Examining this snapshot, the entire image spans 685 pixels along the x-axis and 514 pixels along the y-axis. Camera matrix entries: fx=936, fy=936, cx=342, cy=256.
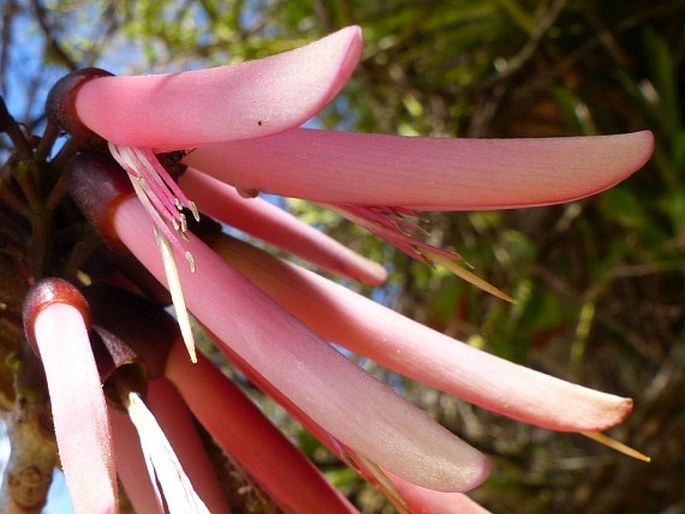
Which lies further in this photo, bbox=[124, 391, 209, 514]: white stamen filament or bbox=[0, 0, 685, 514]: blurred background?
bbox=[0, 0, 685, 514]: blurred background

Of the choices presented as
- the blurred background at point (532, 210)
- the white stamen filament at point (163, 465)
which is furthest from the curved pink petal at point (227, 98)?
the blurred background at point (532, 210)

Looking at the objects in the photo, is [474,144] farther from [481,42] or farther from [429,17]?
[481,42]

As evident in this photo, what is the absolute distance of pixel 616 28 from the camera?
1.42 m

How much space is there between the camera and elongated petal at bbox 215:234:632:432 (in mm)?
396

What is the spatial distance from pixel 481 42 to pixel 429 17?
14cm

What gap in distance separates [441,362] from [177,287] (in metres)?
0.13

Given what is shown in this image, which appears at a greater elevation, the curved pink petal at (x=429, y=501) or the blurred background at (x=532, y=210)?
the blurred background at (x=532, y=210)

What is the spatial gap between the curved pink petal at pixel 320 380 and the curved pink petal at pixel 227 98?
1.9 inches

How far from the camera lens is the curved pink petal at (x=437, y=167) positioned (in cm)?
34

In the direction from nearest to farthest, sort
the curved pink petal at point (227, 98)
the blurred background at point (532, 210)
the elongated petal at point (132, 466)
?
the curved pink petal at point (227, 98)
the elongated petal at point (132, 466)
the blurred background at point (532, 210)

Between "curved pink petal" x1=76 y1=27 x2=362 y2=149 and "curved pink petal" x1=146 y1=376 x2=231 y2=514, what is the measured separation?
4.9 inches

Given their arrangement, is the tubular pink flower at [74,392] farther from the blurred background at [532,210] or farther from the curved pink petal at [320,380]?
the blurred background at [532,210]

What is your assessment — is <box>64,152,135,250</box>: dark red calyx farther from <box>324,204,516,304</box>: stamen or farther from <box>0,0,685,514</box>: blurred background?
<box>0,0,685,514</box>: blurred background

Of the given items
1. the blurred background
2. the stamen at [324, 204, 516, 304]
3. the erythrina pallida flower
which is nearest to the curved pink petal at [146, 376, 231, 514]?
the erythrina pallida flower
